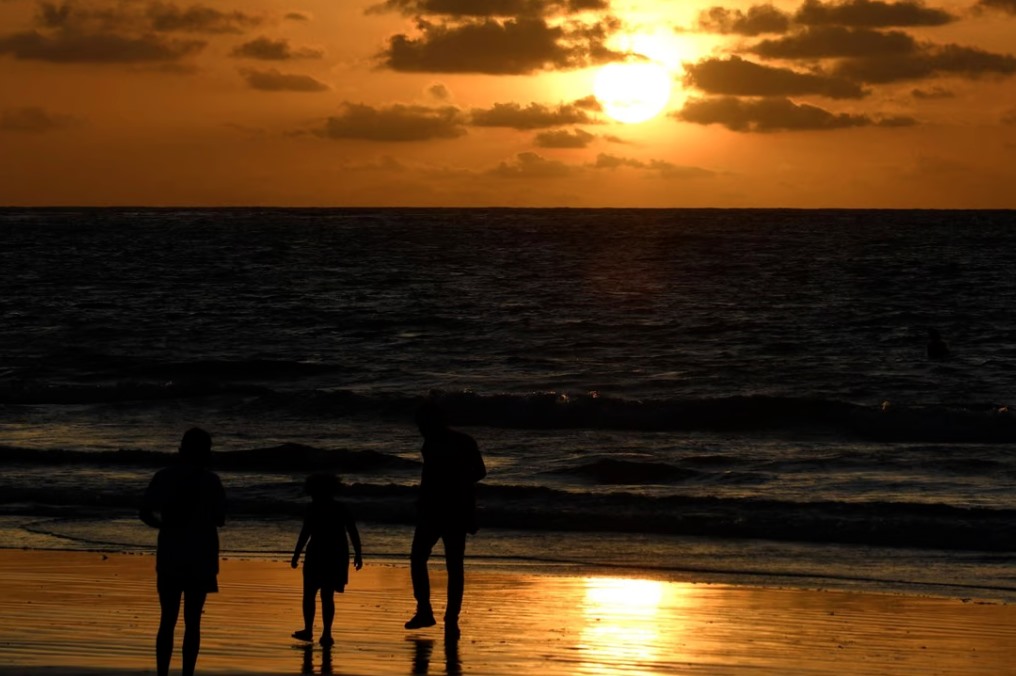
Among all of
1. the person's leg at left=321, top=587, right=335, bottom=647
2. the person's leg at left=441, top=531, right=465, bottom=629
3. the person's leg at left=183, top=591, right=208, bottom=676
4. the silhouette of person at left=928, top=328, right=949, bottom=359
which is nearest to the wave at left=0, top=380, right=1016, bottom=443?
the silhouette of person at left=928, top=328, right=949, bottom=359

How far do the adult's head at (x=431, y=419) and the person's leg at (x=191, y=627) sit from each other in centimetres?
237

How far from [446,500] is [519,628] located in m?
1.31

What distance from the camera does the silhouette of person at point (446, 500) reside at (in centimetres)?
1062

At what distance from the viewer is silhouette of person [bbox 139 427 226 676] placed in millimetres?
8680

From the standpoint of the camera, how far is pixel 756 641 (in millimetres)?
10758

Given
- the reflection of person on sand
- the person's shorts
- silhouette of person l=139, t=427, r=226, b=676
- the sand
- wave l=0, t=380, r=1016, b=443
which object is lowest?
the reflection of person on sand

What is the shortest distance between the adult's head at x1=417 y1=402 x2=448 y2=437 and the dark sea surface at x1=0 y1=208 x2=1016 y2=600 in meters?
4.49

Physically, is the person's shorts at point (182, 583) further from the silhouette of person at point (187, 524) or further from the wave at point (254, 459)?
the wave at point (254, 459)

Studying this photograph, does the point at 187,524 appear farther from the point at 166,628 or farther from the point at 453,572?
the point at 453,572

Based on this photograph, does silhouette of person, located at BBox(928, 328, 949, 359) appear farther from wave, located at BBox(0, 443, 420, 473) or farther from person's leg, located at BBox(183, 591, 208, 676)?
person's leg, located at BBox(183, 591, 208, 676)

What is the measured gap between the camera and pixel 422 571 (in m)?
10.8

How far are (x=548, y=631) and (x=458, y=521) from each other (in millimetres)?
1171

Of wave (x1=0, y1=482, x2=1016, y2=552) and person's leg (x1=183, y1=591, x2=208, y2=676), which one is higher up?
wave (x1=0, y1=482, x2=1016, y2=552)

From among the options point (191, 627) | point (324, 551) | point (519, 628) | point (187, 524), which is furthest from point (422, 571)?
point (187, 524)
